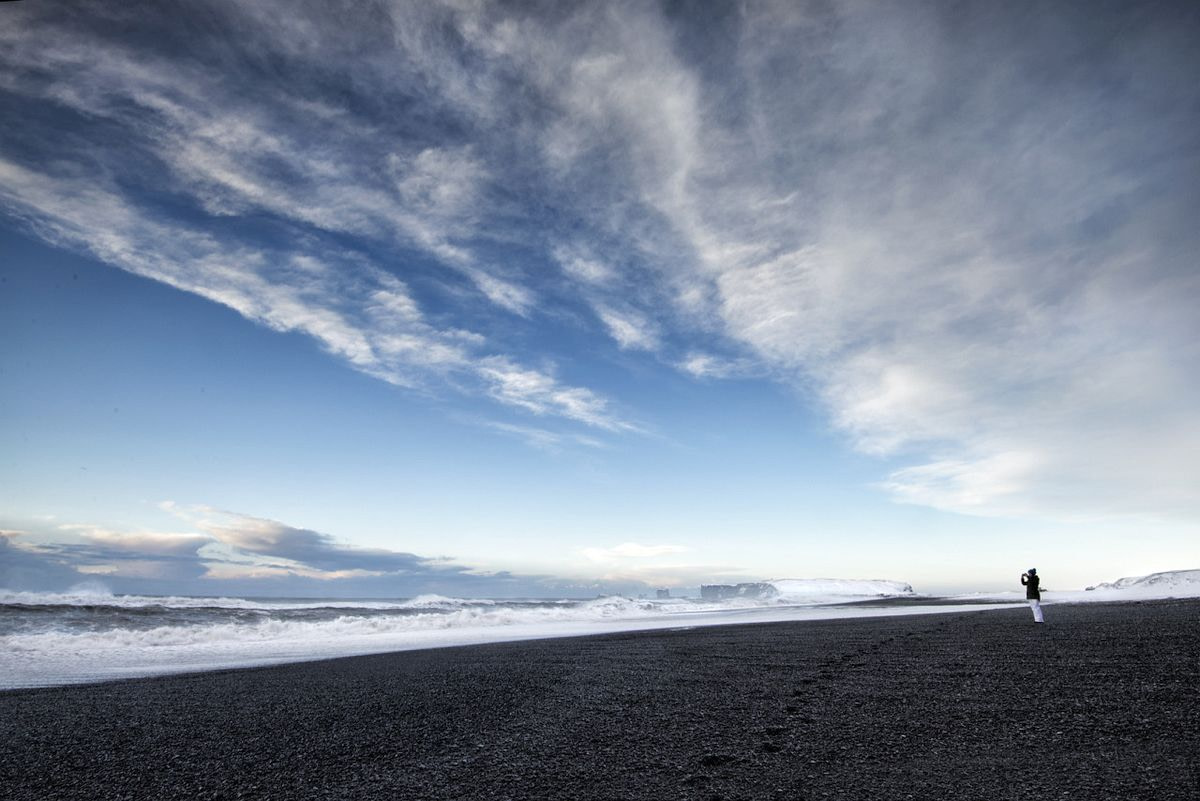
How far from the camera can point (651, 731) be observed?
536 centimetres

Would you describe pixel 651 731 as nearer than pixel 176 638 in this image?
Yes

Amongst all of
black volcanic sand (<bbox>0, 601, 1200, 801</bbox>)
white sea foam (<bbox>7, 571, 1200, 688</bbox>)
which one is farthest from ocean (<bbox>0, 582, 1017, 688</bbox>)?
black volcanic sand (<bbox>0, 601, 1200, 801</bbox>)

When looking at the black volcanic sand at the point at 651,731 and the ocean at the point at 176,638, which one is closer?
the black volcanic sand at the point at 651,731

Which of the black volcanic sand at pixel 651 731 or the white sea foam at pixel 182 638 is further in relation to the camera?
the white sea foam at pixel 182 638

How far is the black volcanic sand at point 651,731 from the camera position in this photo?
13.0ft

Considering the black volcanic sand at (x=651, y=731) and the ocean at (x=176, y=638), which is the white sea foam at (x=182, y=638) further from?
the black volcanic sand at (x=651, y=731)

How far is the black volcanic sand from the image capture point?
396 cm

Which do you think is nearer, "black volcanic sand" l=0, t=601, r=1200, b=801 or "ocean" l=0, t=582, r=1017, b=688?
"black volcanic sand" l=0, t=601, r=1200, b=801

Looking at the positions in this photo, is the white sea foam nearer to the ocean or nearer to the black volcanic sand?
the ocean

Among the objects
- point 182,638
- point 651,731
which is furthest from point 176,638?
point 651,731

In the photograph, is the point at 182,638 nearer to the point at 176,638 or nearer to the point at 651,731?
the point at 176,638

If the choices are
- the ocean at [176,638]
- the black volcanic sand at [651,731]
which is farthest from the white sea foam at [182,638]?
the black volcanic sand at [651,731]

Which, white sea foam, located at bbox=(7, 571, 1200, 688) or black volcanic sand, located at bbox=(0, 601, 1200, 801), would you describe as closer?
black volcanic sand, located at bbox=(0, 601, 1200, 801)

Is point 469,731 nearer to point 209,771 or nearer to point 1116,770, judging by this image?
point 209,771
